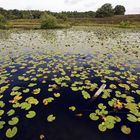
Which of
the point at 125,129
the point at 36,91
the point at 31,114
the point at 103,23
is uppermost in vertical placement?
the point at 125,129

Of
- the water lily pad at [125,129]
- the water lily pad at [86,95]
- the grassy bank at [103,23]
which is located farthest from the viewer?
the grassy bank at [103,23]

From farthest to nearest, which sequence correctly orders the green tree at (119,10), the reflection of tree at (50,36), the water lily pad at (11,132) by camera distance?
1. the green tree at (119,10)
2. the reflection of tree at (50,36)
3. the water lily pad at (11,132)

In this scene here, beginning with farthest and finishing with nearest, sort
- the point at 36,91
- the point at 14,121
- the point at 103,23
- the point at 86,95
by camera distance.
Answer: the point at 103,23 < the point at 36,91 < the point at 86,95 < the point at 14,121

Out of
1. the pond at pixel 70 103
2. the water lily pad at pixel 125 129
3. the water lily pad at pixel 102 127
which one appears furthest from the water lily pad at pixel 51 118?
the water lily pad at pixel 125 129

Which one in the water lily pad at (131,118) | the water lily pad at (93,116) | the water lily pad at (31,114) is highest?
the water lily pad at (131,118)

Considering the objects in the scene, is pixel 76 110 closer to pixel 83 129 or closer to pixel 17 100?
pixel 83 129

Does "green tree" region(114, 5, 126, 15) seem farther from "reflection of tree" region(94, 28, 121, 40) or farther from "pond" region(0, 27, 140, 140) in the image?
"pond" region(0, 27, 140, 140)

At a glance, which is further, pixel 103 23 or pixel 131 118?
pixel 103 23

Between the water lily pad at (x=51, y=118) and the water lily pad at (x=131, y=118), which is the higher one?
the water lily pad at (x=131, y=118)

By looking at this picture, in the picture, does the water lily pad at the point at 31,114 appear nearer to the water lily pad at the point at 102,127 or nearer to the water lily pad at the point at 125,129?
the water lily pad at the point at 102,127

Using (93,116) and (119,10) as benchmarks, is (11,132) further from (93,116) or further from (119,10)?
(119,10)

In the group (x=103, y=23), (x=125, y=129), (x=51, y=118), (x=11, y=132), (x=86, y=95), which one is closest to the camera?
(x=11, y=132)

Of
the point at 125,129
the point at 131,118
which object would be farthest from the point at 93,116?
the point at 131,118

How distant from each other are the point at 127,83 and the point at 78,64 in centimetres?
317
